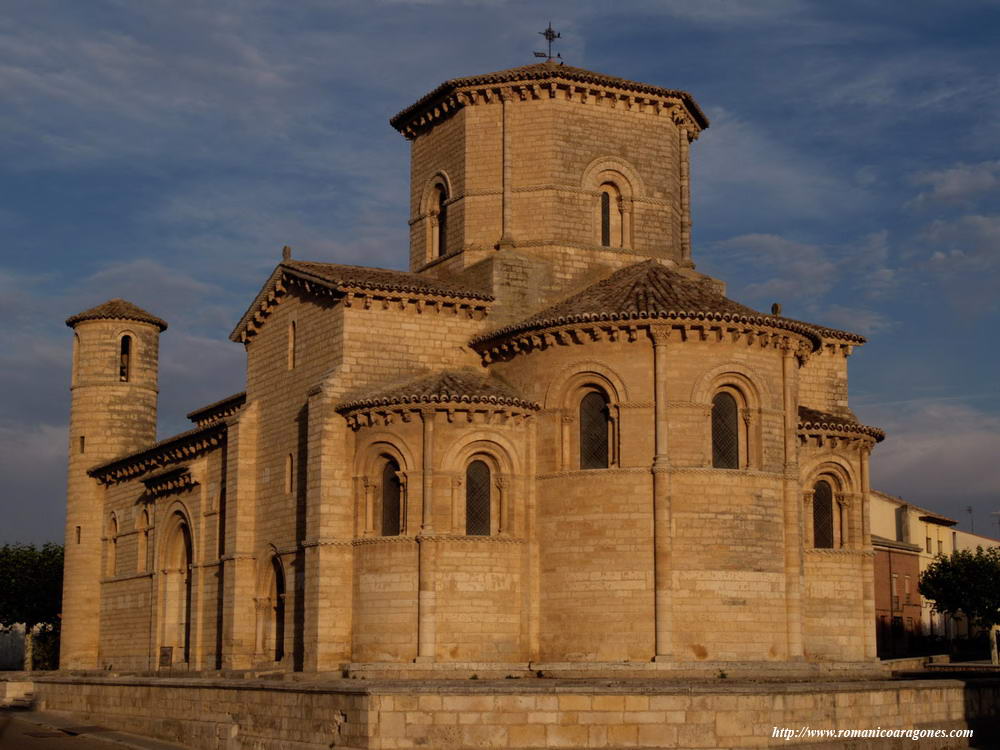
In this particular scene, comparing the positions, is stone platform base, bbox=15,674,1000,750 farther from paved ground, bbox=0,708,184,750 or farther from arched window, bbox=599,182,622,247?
arched window, bbox=599,182,622,247

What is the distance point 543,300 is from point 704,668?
983 cm

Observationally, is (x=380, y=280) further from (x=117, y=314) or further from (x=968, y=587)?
(x=968, y=587)

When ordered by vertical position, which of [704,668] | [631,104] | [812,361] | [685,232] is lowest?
[704,668]

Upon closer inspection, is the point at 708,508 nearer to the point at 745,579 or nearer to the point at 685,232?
the point at 745,579

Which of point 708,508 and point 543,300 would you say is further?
point 543,300

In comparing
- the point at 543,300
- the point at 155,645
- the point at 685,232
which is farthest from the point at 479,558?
the point at 155,645

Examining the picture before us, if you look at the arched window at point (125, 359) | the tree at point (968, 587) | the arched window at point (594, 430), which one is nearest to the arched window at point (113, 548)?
the arched window at point (125, 359)

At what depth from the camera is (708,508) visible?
1118 inches

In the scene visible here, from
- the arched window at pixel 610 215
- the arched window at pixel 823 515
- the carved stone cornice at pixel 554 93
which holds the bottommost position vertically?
the arched window at pixel 823 515

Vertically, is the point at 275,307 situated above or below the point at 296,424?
above

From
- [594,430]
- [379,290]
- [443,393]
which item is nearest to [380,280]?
[379,290]

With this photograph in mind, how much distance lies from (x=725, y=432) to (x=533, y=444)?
4.08m

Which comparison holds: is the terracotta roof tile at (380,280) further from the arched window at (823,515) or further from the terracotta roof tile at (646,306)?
the arched window at (823,515)

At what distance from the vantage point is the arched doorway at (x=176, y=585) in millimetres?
38812
